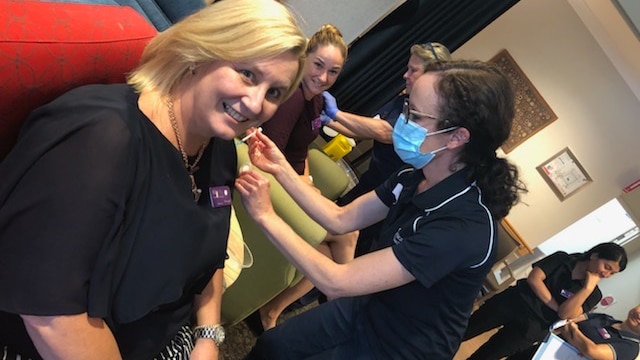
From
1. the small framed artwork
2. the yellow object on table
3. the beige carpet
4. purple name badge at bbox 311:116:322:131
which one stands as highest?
purple name badge at bbox 311:116:322:131

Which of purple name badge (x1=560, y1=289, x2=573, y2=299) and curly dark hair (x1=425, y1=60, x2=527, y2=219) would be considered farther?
purple name badge (x1=560, y1=289, x2=573, y2=299)

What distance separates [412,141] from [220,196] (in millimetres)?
633

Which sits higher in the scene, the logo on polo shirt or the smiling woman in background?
the smiling woman in background

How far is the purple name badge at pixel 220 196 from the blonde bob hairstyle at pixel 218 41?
29cm

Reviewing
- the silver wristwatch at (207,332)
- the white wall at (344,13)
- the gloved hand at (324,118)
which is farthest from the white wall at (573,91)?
the silver wristwatch at (207,332)

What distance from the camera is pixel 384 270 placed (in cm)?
141

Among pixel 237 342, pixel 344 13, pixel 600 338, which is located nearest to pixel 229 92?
pixel 237 342

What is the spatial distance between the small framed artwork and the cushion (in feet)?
14.2

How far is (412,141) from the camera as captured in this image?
5.25 feet

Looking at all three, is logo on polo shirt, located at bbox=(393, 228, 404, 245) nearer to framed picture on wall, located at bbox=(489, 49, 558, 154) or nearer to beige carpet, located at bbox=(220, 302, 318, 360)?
beige carpet, located at bbox=(220, 302, 318, 360)

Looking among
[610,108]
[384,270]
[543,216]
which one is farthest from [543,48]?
[384,270]

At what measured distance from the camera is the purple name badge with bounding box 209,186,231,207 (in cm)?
130

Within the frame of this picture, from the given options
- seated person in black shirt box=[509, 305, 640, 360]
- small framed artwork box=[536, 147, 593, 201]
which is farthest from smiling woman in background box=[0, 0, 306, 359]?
small framed artwork box=[536, 147, 593, 201]

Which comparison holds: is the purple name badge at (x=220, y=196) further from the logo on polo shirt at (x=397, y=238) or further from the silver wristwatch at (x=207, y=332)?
the logo on polo shirt at (x=397, y=238)
